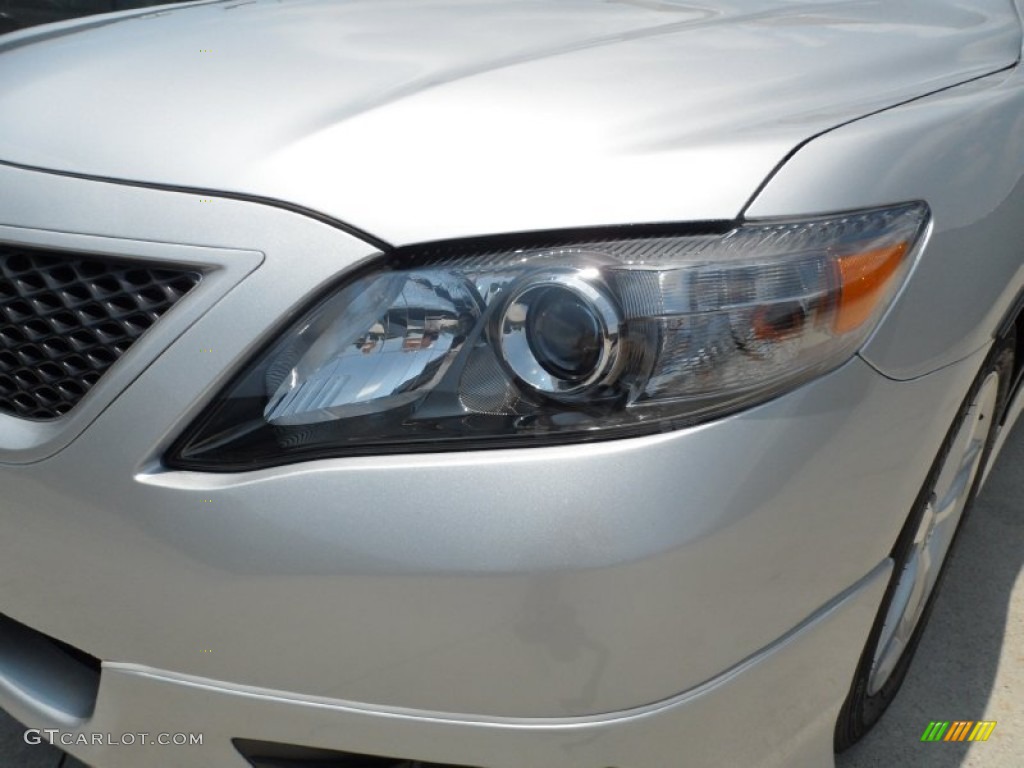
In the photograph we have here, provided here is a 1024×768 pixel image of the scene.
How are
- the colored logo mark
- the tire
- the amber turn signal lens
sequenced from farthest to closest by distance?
the colored logo mark, the tire, the amber turn signal lens

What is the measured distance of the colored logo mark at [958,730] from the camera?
202 cm

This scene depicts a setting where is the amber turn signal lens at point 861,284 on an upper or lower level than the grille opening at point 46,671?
upper

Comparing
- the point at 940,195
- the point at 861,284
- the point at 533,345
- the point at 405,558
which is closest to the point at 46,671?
the point at 405,558

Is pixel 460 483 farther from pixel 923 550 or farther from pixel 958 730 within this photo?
pixel 958 730

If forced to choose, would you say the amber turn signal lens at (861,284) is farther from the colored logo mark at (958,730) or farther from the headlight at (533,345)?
the colored logo mark at (958,730)

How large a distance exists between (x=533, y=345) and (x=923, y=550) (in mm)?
1002

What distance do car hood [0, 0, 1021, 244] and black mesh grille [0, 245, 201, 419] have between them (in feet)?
0.40

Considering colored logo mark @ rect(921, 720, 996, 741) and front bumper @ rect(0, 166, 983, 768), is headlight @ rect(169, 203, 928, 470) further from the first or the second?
colored logo mark @ rect(921, 720, 996, 741)

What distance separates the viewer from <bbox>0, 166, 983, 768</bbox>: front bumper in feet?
3.67

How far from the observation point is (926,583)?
2006 millimetres

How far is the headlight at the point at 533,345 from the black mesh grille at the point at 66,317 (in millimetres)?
172

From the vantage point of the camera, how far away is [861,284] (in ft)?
4.08

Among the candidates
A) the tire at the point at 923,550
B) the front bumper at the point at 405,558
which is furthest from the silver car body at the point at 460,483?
the tire at the point at 923,550

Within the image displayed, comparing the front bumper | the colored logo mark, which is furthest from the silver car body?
the colored logo mark
